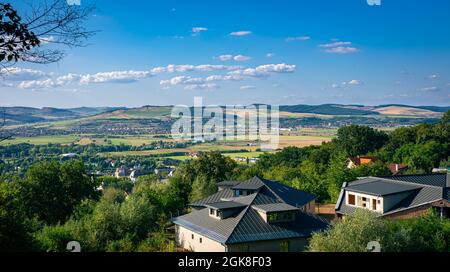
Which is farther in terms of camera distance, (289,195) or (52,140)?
(52,140)

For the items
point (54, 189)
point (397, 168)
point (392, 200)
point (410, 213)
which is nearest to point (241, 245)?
point (392, 200)

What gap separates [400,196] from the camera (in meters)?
22.7

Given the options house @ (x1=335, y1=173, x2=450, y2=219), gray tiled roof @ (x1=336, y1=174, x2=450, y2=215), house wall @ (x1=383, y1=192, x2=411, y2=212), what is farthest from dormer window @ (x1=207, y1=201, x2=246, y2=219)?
house wall @ (x1=383, y1=192, x2=411, y2=212)

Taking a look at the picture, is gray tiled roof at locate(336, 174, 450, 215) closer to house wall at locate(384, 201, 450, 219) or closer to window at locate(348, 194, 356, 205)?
house wall at locate(384, 201, 450, 219)

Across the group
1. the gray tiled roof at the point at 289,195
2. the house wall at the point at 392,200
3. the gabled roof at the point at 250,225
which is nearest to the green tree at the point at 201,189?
the gray tiled roof at the point at 289,195

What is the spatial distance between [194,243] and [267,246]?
3934 millimetres

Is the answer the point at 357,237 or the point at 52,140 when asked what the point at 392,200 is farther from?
the point at 52,140

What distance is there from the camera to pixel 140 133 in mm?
70000

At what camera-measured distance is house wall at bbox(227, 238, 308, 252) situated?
1752 centimetres

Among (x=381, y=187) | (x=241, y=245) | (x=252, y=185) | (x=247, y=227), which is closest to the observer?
(x=241, y=245)
